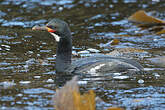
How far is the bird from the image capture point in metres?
8.73

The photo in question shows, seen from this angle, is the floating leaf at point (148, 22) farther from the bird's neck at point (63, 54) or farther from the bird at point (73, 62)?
the bird's neck at point (63, 54)

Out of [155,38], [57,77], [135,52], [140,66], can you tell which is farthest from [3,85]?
[155,38]

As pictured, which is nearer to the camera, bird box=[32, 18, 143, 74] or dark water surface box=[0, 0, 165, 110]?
dark water surface box=[0, 0, 165, 110]

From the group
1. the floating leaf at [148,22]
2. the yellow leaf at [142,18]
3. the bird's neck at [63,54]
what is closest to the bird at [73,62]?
the bird's neck at [63,54]

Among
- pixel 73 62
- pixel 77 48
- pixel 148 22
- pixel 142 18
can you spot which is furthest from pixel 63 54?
pixel 142 18

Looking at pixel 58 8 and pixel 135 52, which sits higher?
pixel 58 8

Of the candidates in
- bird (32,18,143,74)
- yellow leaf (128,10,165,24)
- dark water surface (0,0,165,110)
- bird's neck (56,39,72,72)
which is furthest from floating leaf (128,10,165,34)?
bird's neck (56,39,72,72)

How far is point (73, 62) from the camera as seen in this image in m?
9.04

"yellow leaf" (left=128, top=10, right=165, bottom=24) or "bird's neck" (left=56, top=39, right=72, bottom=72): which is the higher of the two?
"yellow leaf" (left=128, top=10, right=165, bottom=24)

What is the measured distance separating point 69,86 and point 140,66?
3489mm

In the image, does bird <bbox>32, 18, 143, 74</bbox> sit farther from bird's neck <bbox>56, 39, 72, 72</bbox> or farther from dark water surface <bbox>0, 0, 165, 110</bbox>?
dark water surface <bbox>0, 0, 165, 110</bbox>

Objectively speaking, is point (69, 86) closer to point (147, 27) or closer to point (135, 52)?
point (135, 52)

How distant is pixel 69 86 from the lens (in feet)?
19.8

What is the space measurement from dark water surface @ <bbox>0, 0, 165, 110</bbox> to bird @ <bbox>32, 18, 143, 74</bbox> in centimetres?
18
